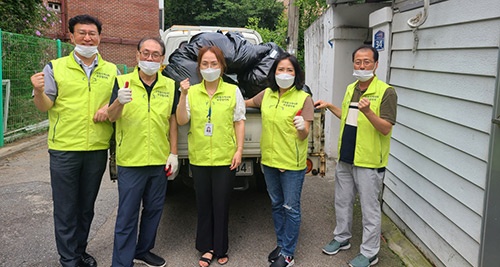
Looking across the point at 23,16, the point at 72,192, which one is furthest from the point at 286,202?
the point at 23,16

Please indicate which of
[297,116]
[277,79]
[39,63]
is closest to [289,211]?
[297,116]

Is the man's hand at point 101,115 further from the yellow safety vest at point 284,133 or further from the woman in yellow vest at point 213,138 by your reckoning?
the yellow safety vest at point 284,133

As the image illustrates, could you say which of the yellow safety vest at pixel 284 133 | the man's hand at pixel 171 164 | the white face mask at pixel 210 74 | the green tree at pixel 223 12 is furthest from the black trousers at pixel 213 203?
the green tree at pixel 223 12

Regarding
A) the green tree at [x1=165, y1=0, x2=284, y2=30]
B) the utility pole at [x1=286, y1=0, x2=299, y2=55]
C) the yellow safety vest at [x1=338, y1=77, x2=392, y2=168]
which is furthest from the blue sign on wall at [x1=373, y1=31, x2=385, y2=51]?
the green tree at [x1=165, y1=0, x2=284, y2=30]

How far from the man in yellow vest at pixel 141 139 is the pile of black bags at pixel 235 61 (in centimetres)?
57

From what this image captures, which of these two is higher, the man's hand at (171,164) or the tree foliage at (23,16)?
the tree foliage at (23,16)

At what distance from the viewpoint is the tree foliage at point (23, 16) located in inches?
312

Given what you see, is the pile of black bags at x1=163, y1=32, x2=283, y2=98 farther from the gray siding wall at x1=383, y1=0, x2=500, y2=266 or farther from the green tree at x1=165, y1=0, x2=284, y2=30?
the green tree at x1=165, y1=0, x2=284, y2=30

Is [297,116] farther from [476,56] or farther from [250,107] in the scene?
[476,56]

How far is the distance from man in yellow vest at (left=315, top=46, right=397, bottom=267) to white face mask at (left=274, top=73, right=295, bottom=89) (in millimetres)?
398

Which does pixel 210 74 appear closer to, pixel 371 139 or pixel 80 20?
pixel 80 20

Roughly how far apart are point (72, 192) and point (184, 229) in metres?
1.40

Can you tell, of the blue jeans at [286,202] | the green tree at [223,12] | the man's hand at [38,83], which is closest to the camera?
the man's hand at [38,83]

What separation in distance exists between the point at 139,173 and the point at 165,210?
1.74 meters
